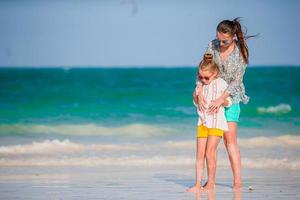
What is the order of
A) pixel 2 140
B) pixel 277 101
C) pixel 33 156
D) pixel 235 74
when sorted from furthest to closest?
1. pixel 277 101
2. pixel 2 140
3. pixel 33 156
4. pixel 235 74

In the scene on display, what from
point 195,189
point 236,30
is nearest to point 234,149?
point 195,189

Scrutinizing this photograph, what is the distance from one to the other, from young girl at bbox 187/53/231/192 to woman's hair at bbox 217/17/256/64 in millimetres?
269

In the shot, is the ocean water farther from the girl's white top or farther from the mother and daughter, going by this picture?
the girl's white top

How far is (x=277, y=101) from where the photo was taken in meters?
27.2

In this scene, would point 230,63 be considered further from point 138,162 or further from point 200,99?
point 138,162

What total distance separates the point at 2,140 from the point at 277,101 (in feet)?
47.4

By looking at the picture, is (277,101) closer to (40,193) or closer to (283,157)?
(283,157)

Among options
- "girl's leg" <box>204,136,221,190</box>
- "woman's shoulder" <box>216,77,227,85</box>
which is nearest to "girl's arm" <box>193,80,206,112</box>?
"woman's shoulder" <box>216,77,227,85</box>

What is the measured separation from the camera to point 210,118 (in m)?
7.47

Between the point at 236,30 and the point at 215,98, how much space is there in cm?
64

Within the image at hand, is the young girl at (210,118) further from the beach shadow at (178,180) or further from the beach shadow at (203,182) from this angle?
the beach shadow at (178,180)

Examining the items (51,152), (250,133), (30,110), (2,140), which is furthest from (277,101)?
(51,152)

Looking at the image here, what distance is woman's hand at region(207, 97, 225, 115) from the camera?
7402 mm

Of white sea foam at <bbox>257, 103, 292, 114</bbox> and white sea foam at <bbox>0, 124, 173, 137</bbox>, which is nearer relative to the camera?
white sea foam at <bbox>0, 124, 173, 137</bbox>
